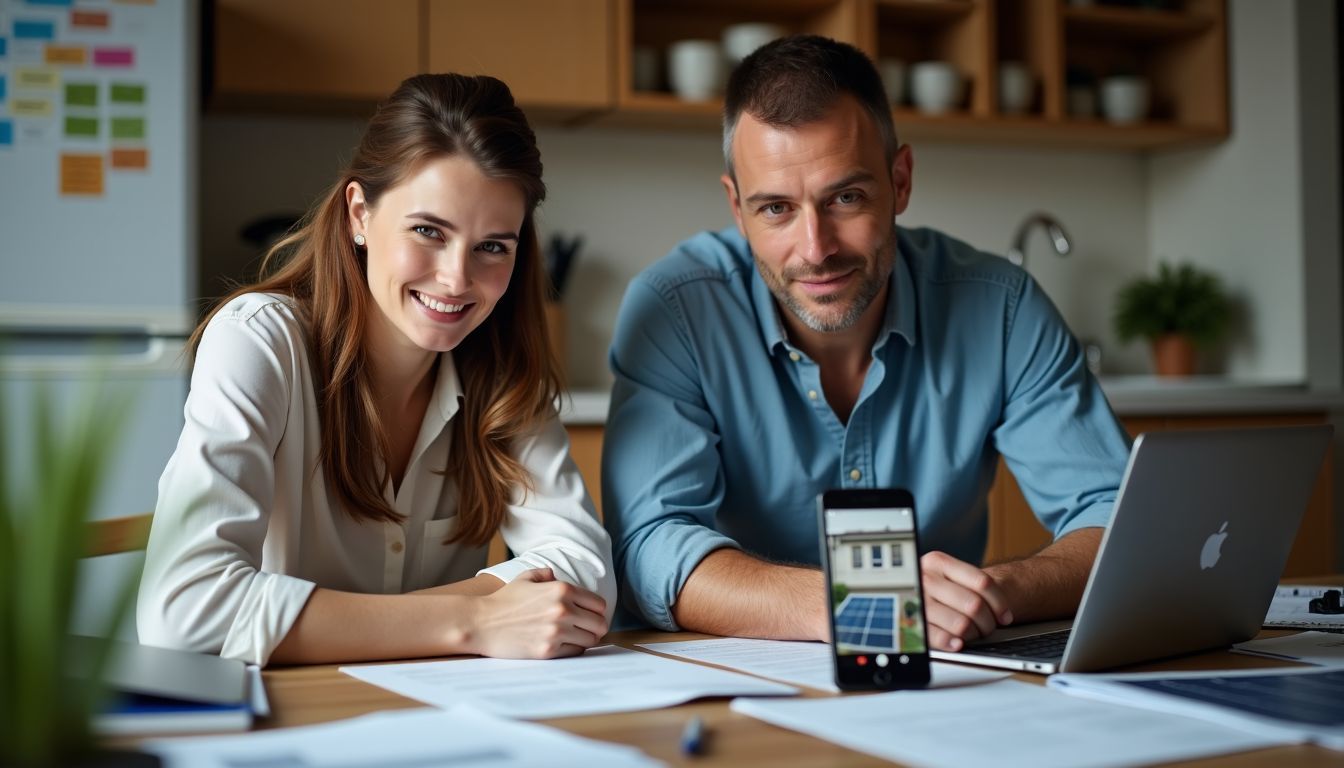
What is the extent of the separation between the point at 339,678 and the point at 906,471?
3.00 ft

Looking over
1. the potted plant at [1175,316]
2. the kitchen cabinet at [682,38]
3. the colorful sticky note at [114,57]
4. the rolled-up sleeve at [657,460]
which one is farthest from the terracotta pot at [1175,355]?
the colorful sticky note at [114,57]

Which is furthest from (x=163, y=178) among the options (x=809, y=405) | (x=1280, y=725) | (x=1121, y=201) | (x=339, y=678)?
(x=1121, y=201)

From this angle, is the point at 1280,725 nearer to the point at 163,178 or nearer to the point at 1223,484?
the point at 1223,484

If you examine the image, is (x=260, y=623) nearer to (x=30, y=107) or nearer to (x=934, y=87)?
(x=30, y=107)

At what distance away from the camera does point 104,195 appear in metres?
2.47

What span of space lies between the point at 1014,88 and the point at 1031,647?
8.59 feet

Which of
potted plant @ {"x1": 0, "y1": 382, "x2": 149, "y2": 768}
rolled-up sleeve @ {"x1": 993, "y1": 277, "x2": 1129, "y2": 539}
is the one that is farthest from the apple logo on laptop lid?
potted plant @ {"x1": 0, "y1": 382, "x2": 149, "y2": 768}

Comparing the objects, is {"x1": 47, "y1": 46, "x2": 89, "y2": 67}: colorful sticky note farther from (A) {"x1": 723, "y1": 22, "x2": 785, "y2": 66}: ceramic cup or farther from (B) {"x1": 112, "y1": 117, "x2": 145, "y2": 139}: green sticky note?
(A) {"x1": 723, "y1": 22, "x2": 785, "y2": 66}: ceramic cup

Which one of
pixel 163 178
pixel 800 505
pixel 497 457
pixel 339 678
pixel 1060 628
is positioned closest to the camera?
pixel 339 678

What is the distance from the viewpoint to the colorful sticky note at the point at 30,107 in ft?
8.00

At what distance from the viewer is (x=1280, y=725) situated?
0.82 metres

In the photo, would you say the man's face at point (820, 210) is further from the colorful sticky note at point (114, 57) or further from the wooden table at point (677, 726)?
the colorful sticky note at point (114, 57)

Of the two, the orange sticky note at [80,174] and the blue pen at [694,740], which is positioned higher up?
the orange sticky note at [80,174]

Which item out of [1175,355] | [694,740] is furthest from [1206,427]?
[694,740]
